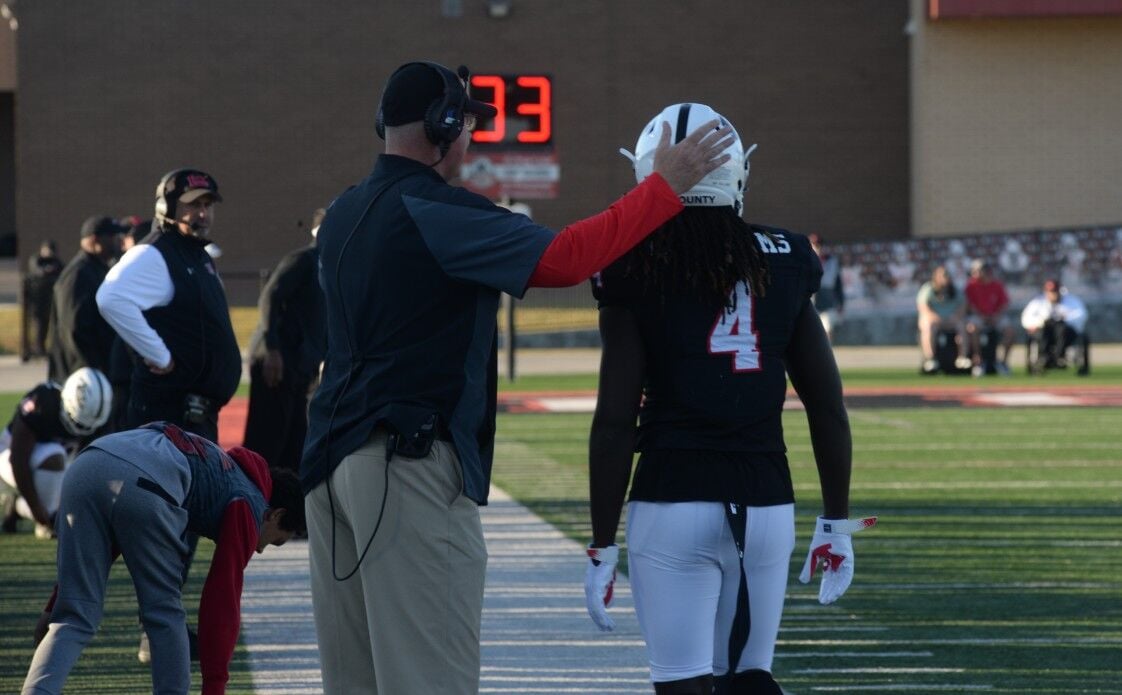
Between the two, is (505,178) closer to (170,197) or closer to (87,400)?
(87,400)

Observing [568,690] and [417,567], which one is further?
[568,690]

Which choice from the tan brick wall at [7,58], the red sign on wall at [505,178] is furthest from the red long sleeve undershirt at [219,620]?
the tan brick wall at [7,58]

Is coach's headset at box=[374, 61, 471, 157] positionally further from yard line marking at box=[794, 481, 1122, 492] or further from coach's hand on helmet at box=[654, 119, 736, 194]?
yard line marking at box=[794, 481, 1122, 492]

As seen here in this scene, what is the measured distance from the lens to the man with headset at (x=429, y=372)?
13.2ft

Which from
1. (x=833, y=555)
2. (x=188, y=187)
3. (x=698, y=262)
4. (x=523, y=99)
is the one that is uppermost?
(x=523, y=99)

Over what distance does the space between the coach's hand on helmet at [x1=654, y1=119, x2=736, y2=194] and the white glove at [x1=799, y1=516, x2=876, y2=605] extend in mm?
1002

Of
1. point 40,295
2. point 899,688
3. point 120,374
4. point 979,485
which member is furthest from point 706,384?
point 40,295

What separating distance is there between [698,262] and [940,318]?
858 inches

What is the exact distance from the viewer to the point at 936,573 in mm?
9375

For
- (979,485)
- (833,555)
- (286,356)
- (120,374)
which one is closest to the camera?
(833,555)

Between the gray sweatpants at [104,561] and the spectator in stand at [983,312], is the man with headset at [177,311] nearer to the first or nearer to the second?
the gray sweatpants at [104,561]

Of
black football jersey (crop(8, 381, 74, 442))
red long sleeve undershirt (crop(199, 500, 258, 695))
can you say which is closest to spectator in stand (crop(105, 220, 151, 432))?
black football jersey (crop(8, 381, 74, 442))

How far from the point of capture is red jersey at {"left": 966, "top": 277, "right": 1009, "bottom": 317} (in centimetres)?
2652

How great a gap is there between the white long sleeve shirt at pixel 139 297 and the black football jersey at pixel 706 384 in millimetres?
3475
